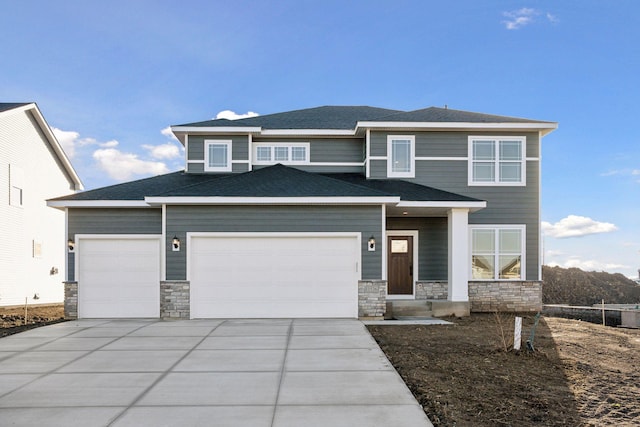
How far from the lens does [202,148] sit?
15281mm

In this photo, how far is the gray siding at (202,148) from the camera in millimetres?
15125

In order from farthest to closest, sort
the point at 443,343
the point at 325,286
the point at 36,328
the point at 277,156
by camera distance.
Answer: the point at 277,156, the point at 325,286, the point at 36,328, the point at 443,343

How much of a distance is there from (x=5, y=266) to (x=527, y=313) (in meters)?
18.5

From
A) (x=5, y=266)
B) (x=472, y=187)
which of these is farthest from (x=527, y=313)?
(x=5, y=266)

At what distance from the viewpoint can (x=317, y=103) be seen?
19.3m

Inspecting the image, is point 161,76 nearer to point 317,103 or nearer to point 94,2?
point 94,2

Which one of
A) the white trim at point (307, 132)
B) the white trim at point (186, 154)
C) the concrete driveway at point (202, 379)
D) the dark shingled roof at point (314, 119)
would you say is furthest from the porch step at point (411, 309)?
the white trim at point (186, 154)

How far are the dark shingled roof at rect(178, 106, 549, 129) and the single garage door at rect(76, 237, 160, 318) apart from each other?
5.07 meters

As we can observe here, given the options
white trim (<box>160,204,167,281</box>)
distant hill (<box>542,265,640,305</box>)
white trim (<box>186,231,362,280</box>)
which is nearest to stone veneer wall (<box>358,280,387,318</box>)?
white trim (<box>186,231,362,280</box>)

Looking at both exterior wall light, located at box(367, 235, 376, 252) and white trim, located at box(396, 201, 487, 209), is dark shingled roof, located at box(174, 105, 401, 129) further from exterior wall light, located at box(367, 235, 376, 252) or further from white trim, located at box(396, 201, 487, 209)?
exterior wall light, located at box(367, 235, 376, 252)

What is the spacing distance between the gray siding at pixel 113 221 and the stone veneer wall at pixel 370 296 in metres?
5.70

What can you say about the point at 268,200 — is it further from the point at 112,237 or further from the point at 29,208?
the point at 29,208

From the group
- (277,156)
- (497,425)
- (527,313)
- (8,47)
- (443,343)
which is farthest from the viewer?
(8,47)

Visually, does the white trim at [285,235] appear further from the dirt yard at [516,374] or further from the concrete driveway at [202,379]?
the concrete driveway at [202,379]
